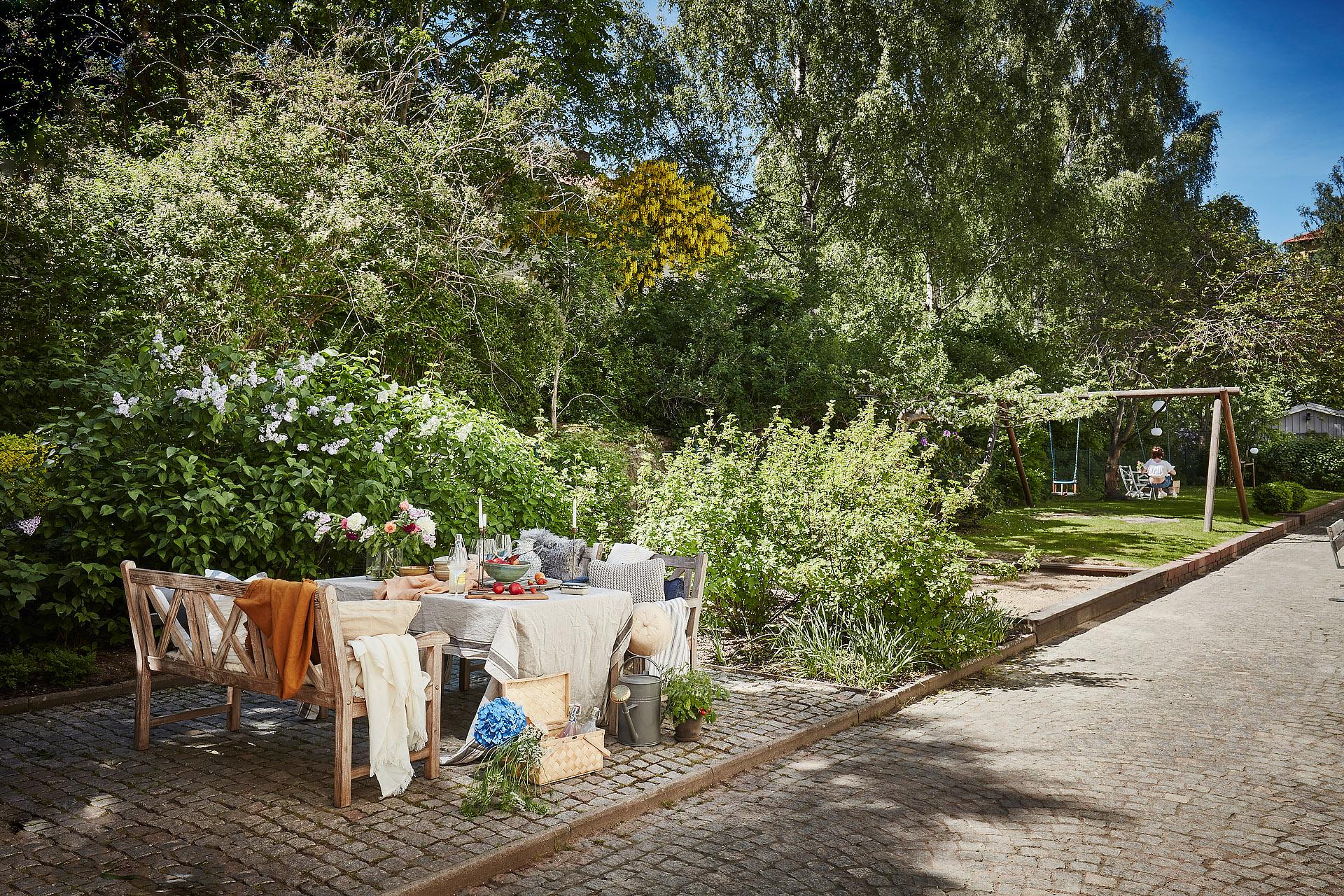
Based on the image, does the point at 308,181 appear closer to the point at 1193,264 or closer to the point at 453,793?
the point at 453,793

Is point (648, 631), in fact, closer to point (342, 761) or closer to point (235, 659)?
point (342, 761)

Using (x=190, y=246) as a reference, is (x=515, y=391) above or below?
below

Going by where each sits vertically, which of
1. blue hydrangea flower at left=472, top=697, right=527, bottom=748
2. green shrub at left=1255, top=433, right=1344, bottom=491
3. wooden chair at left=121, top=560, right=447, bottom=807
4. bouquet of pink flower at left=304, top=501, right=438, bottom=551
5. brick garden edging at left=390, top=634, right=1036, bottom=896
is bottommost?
brick garden edging at left=390, top=634, right=1036, bottom=896

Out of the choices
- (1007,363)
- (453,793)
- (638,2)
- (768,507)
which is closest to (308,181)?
(768,507)

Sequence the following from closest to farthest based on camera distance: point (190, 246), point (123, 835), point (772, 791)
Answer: point (123, 835) → point (772, 791) → point (190, 246)

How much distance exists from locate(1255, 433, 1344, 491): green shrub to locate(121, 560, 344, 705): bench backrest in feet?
130

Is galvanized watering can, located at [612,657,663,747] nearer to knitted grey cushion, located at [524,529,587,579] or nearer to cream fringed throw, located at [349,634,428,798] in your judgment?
cream fringed throw, located at [349,634,428,798]

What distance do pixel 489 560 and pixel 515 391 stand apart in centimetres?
654

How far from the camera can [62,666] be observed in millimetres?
6301

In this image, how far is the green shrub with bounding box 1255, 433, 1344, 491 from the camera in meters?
35.7

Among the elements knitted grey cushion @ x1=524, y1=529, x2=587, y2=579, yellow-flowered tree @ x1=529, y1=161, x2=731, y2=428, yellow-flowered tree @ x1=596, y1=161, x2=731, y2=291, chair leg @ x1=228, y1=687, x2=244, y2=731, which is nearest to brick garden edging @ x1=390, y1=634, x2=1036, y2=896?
knitted grey cushion @ x1=524, y1=529, x2=587, y2=579

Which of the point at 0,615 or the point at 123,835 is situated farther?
the point at 0,615

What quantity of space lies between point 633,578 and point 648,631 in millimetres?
630

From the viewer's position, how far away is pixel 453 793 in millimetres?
4520
